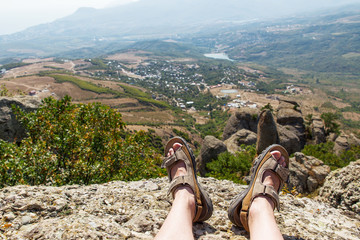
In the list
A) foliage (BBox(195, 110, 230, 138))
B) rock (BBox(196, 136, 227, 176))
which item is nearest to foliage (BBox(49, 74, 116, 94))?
foliage (BBox(195, 110, 230, 138))

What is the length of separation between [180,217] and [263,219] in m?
1.29

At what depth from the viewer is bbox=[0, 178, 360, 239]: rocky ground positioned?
3.34 meters

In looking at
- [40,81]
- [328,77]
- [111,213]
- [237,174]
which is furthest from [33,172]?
[328,77]

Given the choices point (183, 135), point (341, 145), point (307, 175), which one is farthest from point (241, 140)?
point (183, 135)

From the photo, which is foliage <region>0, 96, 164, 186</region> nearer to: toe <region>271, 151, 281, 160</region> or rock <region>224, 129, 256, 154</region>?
toe <region>271, 151, 281, 160</region>

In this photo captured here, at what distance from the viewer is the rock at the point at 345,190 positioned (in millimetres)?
5285

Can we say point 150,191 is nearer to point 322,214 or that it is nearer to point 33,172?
point 33,172

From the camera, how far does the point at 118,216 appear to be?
13.3 feet

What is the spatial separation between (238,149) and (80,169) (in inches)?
769

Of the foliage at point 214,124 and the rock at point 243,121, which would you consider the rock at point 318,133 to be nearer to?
the rock at point 243,121

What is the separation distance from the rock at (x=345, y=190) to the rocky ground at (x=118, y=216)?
317 mm

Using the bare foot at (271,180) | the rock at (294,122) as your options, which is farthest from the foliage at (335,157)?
the bare foot at (271,180)

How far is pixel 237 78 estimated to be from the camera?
596 ft

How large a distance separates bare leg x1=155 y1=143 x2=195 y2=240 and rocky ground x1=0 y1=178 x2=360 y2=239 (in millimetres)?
583
